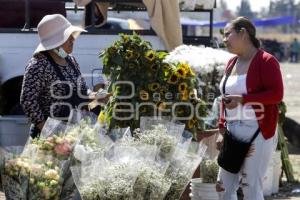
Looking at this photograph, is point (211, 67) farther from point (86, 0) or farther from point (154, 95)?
point (86, 0)

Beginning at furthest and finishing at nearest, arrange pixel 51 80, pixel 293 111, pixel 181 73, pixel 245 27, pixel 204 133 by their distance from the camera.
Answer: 1. pixel 293 111
2. pixel 204 133
3. pixel 181 73
4. pixel 51 80
5. pixel 245 27

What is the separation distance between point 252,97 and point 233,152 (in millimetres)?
427

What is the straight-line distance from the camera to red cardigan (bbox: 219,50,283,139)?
515 centimetres

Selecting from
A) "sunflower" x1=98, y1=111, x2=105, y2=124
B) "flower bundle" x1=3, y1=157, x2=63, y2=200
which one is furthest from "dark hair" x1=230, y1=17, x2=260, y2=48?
"flower bundle" x1=3, y1=157, x2=63, y2=200

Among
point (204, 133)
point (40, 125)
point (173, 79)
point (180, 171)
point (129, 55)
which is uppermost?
point (129, 55)

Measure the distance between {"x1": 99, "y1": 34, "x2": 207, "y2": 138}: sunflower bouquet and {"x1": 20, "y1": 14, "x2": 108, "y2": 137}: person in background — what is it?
34cm

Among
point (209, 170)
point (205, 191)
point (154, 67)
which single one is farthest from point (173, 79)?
point (205, 191)

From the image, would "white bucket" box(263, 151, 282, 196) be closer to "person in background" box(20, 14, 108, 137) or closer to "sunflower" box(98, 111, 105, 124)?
"sunflower" box(98, 111, 105, 124)

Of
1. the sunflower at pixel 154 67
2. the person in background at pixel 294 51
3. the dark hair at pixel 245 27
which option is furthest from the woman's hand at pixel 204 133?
the person in background at pixel 294 51

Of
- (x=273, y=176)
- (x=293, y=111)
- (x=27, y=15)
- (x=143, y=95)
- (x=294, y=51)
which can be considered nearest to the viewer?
(x=143, y=95)

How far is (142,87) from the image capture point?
20.3 feet

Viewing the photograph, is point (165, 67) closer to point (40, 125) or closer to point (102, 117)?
point (102, 117)

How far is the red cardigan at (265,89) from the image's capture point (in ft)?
16.9

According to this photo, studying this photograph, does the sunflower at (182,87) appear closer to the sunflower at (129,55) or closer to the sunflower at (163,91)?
the sunflower at (163,91)
